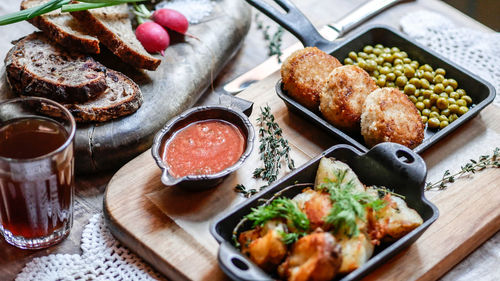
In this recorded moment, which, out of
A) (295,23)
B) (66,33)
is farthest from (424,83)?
(66,33)

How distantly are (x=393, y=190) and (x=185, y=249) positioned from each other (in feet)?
3.20

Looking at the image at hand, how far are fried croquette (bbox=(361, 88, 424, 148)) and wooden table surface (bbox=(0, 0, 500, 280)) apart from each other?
650 mm

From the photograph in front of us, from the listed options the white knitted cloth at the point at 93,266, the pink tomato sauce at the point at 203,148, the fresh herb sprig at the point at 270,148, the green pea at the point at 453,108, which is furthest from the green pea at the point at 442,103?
the white knitted cloth at the point at 93,266

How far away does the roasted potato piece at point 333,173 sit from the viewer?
258 centimetres

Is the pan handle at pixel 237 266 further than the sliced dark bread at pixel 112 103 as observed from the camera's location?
No

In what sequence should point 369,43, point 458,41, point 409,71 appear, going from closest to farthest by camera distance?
1. point 409,71
2. point 369,43
3. point 458,41

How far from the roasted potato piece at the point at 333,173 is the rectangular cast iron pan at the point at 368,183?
0.05 metres

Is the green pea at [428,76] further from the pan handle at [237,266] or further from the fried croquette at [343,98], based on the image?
the pan handle at [237,266]

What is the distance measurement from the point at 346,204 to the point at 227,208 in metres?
0.66

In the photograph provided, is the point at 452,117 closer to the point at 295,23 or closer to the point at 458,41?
the point at 458,41

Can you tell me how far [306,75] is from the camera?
10.4ft

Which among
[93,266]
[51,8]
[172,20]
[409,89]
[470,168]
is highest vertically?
[51,8]

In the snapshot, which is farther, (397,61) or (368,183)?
(397,61)

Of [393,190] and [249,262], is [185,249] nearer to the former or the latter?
[249,262]
